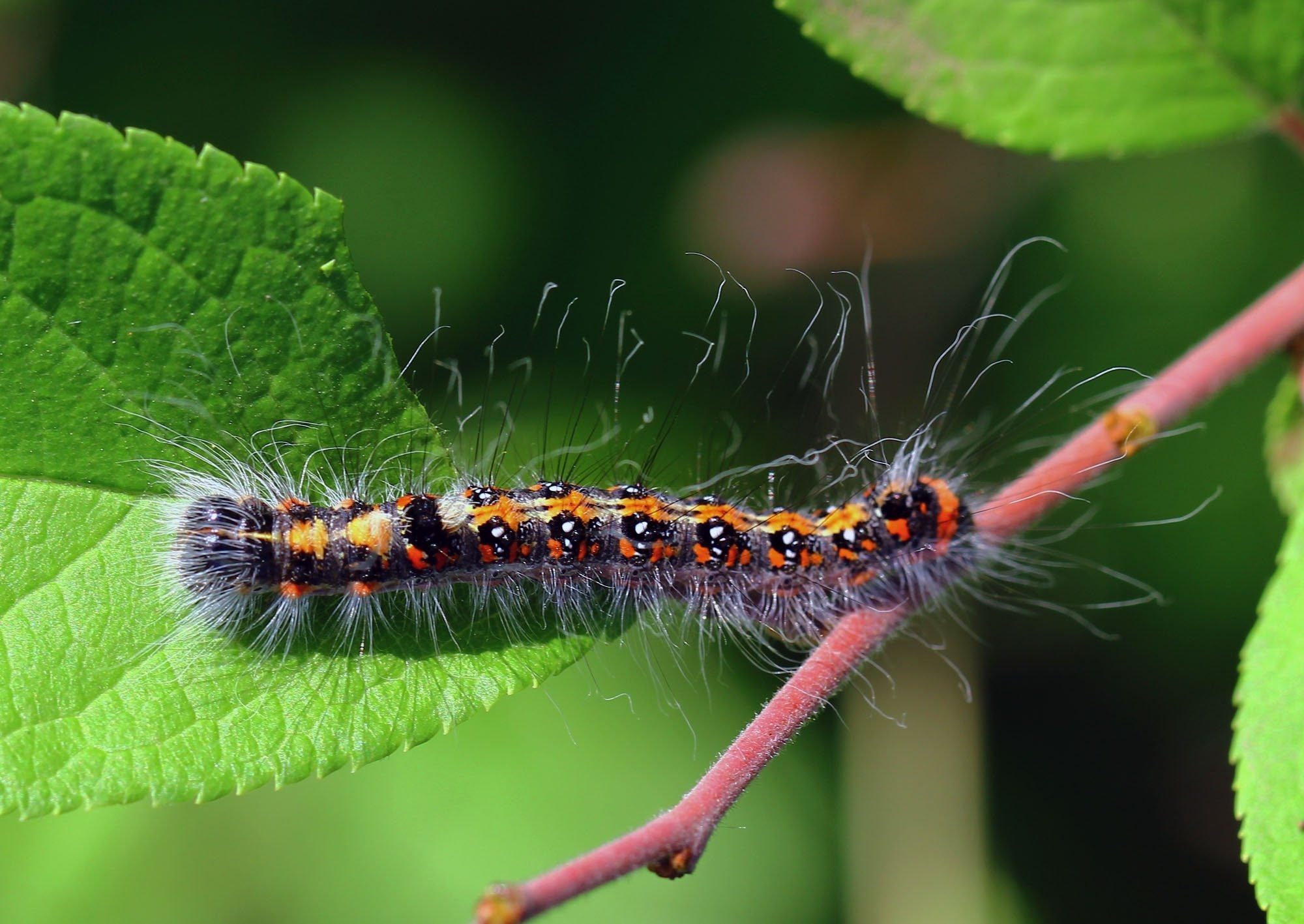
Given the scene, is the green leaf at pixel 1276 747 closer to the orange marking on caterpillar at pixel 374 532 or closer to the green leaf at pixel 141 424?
the green leaf at pixel 141 424

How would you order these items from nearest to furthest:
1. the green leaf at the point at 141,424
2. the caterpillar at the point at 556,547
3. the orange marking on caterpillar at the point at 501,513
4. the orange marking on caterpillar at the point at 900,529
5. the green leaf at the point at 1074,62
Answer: the green leaf at the point at 141,424 < the green leaf at the point at 1074,62 < the caterpillar at the point at 556,547 < the orange marking on caterpillar at the point at 501,513 < the orange marking on caterpillar at the point at 900,529

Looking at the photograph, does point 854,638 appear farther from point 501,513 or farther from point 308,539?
point 308,539

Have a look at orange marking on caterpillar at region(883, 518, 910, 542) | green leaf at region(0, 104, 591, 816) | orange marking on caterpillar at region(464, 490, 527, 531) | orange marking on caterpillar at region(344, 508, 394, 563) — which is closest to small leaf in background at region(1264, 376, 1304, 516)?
orange marking on caterpillar at region(883, 518, 910, 542)

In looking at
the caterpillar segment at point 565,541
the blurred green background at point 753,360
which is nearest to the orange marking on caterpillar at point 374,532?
the caterpillar segment at point 565,541

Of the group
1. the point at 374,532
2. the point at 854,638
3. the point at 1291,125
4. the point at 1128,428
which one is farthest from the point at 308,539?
the point at 1291,125

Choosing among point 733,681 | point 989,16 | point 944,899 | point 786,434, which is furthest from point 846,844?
point 989,16

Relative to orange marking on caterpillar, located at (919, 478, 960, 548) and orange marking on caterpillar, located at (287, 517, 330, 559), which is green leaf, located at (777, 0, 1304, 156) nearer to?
orange marking on caterpillar, located at (919, 478, 960, 548)
